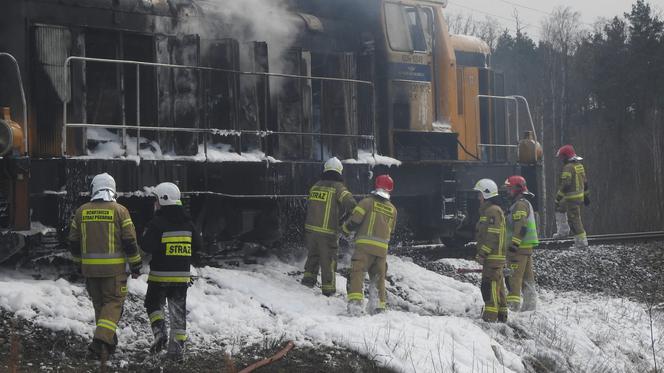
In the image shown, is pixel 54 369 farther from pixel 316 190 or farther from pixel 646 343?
pixel 646 343

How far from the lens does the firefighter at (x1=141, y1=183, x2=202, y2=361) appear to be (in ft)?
26.6

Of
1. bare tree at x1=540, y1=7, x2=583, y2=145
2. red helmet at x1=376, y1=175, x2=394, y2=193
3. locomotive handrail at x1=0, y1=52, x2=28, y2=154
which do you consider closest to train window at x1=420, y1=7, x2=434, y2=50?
red helmet at x1=376, y1=175, x2=394, y2=193

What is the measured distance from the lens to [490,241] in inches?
426

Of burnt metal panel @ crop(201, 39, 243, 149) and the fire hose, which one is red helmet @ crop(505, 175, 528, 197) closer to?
burnt metal panel @ crop(201, 39, 243, 149)

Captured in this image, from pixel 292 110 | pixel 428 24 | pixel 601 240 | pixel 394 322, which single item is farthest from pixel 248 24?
pixel 601 240

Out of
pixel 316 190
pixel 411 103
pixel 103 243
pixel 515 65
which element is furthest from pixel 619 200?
pixel 103 243

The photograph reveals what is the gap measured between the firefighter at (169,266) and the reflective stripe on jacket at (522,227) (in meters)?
4.52

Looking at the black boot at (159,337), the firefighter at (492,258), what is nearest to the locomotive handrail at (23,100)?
the black boot at (159,337)

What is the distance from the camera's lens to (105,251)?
317 inches

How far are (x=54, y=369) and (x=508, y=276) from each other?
619 centimetres

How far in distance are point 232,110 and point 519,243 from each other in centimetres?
390

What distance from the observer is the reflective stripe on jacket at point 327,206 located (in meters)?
10.8

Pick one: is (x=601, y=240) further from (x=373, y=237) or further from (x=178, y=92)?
(x=178, y=92)

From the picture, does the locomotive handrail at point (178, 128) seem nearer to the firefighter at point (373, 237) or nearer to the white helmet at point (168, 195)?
the firefighter at point (373, 237)
